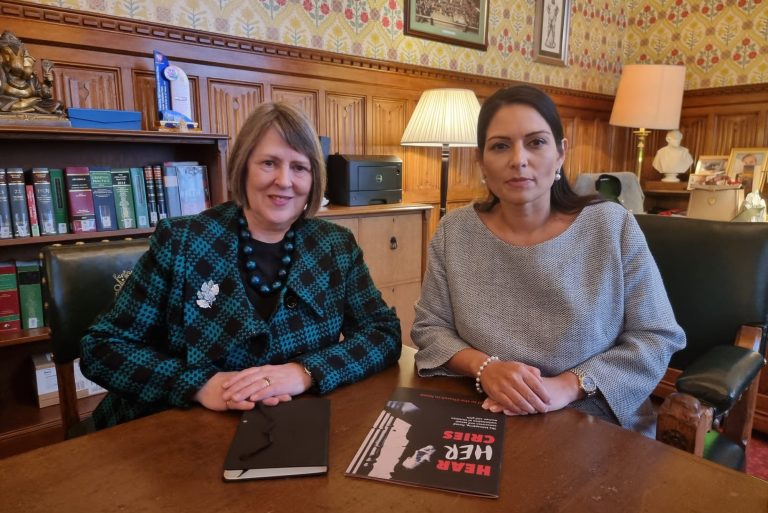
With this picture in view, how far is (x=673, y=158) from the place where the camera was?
13.8 ft

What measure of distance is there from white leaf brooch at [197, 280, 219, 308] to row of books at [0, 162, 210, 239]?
120cm

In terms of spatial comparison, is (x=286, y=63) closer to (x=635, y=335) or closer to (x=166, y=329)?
(x=166, y=329)

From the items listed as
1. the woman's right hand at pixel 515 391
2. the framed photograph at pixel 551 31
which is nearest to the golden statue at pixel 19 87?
the woman's right hand at pixel 515 391

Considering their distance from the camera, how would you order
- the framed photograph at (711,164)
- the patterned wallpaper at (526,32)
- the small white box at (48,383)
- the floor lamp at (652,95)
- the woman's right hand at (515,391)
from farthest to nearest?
the framed photograph at (711,164), the floor lamp at (652,95), the patterned wallpaper at (526,32), the small white box at (48,383), the woman's right hand at (515,391)

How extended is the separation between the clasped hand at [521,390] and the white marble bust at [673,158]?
3.85m

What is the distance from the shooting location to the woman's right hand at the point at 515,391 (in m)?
0.91

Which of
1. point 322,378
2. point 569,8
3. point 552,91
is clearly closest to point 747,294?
point 322,378

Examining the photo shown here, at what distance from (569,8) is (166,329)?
3991 mm

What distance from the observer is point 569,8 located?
399 cm

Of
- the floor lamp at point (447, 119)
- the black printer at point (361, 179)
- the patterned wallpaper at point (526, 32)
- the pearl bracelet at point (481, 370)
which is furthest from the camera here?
the floor lamp at point (447, 119)

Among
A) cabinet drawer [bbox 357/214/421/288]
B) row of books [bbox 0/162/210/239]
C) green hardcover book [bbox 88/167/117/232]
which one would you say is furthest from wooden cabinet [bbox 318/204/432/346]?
Answer: green hardcover book [bbox 88/167/117/232]

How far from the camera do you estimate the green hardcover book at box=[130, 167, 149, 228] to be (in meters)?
2.11

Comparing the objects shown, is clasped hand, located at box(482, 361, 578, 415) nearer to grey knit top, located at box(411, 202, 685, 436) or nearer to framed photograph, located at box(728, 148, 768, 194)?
grey knit top, located at box(411, 202, 685, 436)

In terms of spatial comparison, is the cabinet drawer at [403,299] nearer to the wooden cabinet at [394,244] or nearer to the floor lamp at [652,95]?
the wooden cabinet at [394,244]
